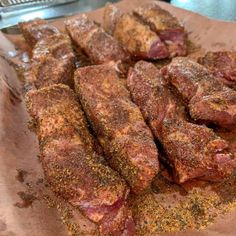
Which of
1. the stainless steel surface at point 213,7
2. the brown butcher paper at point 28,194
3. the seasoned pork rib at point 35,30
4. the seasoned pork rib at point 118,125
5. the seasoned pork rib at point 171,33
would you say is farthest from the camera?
the stainless steel surface at point 213,7

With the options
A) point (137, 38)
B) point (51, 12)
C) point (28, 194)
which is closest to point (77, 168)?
point (28, 194)

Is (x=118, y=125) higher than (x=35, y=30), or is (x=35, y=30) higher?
(x=118, y=125)

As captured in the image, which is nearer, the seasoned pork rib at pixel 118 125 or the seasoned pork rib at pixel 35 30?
the seasoned pork rib at pixel 118 125

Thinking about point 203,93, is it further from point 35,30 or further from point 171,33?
point 35,30

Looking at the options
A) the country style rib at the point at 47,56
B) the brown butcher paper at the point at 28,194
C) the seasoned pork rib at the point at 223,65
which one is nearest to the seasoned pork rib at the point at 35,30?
the country style rib at the point at 47,56

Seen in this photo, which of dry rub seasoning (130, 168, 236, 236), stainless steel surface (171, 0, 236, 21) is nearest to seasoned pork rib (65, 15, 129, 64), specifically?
stainless steel surface (171, 0, 236, 21)

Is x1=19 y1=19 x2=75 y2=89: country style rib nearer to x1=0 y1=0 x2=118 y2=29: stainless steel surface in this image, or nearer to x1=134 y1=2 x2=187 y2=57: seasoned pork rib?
x1=0 y1=0 x2=118 y2=29: stainless steel surface

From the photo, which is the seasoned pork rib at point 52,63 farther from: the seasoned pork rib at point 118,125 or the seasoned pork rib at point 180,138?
Result: the seasoned pork rib at point 180,138
